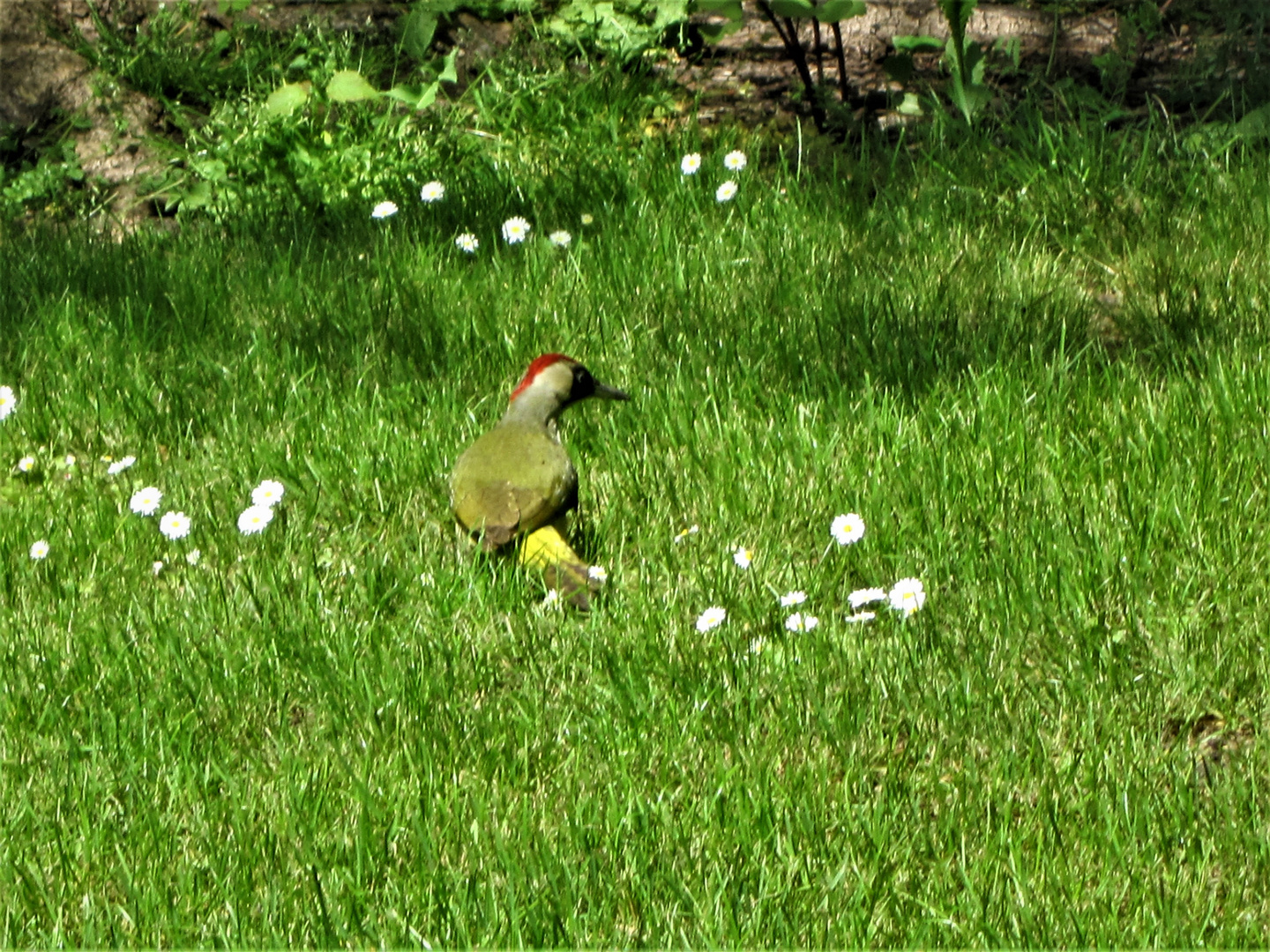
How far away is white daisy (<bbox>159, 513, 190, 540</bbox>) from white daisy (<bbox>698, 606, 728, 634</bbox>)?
57.8 inches

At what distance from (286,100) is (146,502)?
116 inches

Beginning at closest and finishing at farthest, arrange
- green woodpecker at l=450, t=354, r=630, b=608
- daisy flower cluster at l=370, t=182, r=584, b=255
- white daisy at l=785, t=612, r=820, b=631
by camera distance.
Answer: white daisy at l=785, t=612, r=820, b=631
green woodpecker at l=450, t=354, r=630, b=608
daisy flower cluster at l=370, t=182, r=584, b=255

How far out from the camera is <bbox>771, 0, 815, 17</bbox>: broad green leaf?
5.76 m

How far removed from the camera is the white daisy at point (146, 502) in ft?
14.3

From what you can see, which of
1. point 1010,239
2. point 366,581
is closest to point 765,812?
point 366,581

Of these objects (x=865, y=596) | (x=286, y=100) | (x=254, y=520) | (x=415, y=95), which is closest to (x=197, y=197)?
(x=286, y=100)

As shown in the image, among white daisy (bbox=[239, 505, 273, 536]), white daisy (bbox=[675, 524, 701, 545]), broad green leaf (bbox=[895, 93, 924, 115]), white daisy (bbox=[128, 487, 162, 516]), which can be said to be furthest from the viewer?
broad green leaf (bbox=[895, 93, 924, 115])

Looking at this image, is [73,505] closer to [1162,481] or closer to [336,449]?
[336,449]

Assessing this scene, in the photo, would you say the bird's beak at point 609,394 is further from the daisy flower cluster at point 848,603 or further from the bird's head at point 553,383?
the daisy flower cluster at point 848,603

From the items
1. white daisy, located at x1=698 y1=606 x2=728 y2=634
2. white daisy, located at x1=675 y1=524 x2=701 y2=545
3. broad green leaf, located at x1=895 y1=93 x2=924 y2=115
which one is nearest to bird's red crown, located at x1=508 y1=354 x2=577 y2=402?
white daisy, located at x1=675 y1=524 x2=701 y2=545

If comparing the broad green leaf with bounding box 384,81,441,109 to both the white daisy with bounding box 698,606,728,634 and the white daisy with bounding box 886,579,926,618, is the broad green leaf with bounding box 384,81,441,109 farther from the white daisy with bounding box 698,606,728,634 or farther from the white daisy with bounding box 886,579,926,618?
the white daisy with bounding box 886,579,926,618

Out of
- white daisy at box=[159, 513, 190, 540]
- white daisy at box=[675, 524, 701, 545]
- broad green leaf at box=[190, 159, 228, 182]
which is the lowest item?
broad green leaf at box=[190, 159, 228, 182]

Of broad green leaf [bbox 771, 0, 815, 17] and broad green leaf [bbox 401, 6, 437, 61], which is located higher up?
broad green leaf [bbox 771, 0, 815, 17]

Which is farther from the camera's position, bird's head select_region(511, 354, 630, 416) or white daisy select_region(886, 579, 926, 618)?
bird's head select_region(511, 354, 630, 416)
